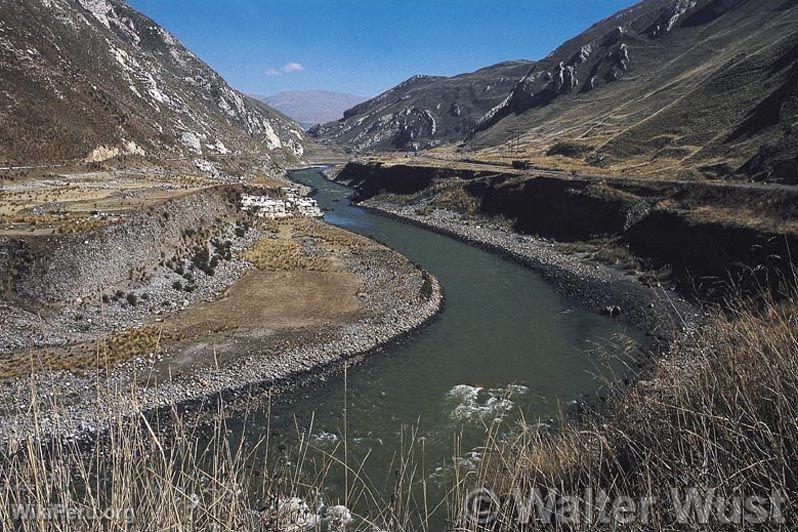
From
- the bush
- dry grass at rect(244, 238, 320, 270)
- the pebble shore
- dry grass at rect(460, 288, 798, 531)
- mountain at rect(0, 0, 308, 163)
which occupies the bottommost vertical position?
the pebble shore

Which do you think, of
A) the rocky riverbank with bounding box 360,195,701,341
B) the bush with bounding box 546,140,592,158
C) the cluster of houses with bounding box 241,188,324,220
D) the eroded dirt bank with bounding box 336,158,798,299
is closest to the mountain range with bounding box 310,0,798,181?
the bush with bounding box 546,140,592,158

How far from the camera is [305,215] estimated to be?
190 ft

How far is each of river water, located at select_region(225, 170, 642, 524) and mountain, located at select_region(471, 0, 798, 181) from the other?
2740 cm

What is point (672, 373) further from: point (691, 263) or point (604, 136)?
point (604, 136)

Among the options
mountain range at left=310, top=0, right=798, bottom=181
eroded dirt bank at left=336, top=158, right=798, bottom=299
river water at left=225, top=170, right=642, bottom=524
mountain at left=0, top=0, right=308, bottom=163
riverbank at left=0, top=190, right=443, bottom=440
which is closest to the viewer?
river water at left=225, top=170, right=642, bottom=524

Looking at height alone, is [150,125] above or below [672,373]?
above

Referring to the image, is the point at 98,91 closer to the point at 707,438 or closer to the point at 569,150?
the point at 569,150

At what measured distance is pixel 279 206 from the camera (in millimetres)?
55500

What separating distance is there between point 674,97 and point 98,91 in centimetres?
9902

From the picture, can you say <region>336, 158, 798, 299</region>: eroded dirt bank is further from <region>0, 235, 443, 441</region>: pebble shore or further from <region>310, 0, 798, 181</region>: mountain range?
<region>0, 235, 443, 441</region>: pebble shore

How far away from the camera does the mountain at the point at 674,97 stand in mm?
52250

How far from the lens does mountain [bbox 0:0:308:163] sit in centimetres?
5491

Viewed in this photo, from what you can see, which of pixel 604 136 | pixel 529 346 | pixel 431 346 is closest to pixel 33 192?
pixel 431 346

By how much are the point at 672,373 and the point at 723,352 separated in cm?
57
